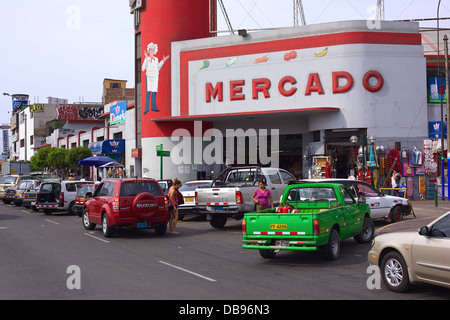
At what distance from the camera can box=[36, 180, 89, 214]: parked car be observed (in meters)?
24.9

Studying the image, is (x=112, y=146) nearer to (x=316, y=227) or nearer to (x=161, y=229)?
(x=161, y=229)

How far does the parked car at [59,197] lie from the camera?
81.8 feet

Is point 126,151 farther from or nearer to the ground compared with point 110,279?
farther from the ground

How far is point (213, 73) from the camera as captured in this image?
35.0 metres

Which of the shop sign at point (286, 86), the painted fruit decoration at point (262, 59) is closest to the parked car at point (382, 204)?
the shop sign at point (286, 86)

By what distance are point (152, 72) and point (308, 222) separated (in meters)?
29.0

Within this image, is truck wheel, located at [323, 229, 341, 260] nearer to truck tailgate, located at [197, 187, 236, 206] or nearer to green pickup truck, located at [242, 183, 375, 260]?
green pickup truck, located at [242, 183, 375, 260]

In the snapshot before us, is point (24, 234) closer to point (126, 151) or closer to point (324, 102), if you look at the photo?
point (324, 102)

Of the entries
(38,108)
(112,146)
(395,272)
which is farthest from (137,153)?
(38,108)

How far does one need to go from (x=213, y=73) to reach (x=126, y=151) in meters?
12.7

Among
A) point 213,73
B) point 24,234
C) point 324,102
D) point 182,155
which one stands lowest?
point 24,234

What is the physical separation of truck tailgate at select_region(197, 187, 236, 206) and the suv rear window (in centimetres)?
178

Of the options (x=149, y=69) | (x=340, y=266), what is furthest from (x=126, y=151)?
(x=340, y=266)

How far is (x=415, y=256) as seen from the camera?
26.2ft
